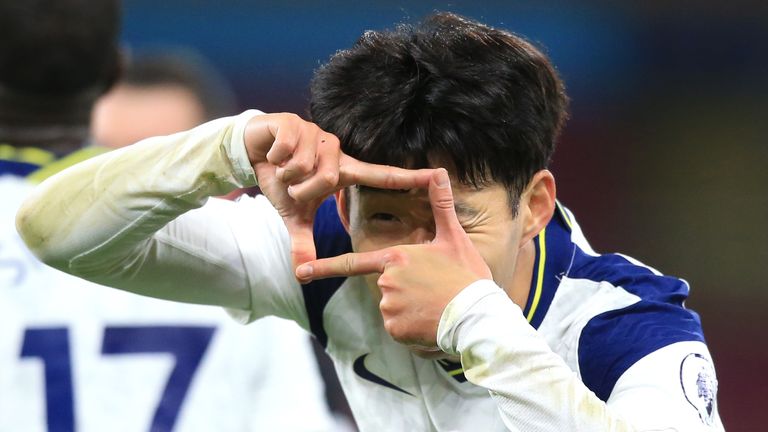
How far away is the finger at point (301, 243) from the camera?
171cm

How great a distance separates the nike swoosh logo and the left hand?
16.8 inches

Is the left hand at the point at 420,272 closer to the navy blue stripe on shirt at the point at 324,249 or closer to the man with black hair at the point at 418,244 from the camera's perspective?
the man with black hair at the point at 418,244

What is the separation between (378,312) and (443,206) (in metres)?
0.44

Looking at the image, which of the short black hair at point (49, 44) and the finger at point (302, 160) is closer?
the finger at point (302, 160)

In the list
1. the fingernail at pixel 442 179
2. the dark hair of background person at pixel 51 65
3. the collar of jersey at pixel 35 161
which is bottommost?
the collar of jersey at pixel 35 161

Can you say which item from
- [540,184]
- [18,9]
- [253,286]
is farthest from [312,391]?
[18,9]

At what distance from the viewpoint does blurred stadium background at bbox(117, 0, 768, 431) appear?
659 cm

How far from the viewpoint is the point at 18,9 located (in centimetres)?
267

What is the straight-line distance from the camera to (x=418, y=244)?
69.1 inches

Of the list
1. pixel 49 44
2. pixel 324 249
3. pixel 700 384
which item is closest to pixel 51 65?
pixel 49 44

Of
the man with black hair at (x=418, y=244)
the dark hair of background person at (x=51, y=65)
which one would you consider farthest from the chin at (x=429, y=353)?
the dark hair of background person at (x=51, y=65)

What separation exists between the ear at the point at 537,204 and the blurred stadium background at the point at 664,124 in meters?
4.62

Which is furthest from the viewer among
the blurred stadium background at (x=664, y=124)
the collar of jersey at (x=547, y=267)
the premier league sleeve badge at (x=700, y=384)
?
the blurred stadium background at (x=664, y=124)

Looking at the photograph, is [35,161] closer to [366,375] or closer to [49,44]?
[49,44]
